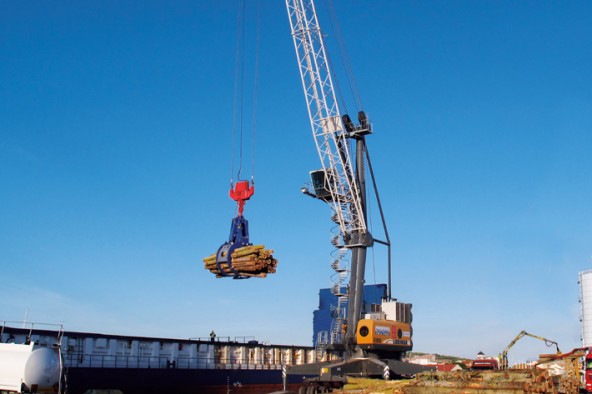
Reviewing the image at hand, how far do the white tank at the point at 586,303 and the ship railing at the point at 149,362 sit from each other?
36405mm

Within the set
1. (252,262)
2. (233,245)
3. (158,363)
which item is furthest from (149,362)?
(252,262)

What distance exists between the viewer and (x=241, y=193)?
37531 millimetres

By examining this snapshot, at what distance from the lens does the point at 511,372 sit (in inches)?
977

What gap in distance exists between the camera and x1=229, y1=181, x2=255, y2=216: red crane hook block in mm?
37375

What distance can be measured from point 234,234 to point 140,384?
40.8 ft

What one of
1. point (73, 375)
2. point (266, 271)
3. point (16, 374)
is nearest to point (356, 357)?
point (266, 271)

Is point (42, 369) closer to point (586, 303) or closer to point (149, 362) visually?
point (149, 362)

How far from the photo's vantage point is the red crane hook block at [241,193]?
123 ft

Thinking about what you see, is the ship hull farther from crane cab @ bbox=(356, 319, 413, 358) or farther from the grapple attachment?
the grapple attachment

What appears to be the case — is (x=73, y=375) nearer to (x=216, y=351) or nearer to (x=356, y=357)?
(x=216, y=351)

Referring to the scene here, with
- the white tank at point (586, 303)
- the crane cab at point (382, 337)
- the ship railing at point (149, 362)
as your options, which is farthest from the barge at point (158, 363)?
the white tank at point (586, 303)

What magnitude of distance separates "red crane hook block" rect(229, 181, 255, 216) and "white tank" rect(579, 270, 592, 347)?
46.8 m

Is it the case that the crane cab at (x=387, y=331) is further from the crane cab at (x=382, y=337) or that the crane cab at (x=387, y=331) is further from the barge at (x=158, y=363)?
the barge at (x=158, y=363)

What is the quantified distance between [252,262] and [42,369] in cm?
1242
